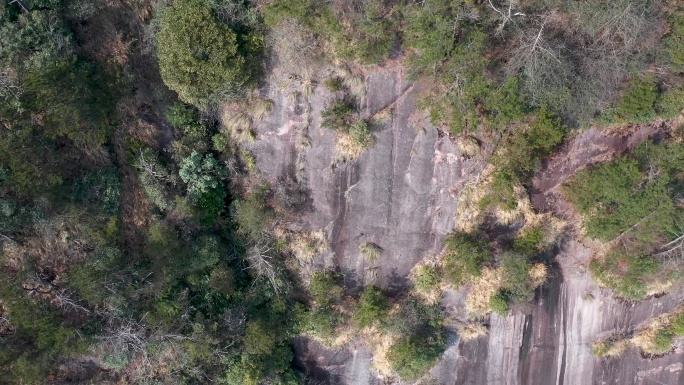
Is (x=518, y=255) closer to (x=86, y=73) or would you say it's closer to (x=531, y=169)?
(x=531, y=169)

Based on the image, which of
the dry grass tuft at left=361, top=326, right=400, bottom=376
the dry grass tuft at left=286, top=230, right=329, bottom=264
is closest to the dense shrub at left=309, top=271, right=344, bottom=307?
the dry grass tuft at left=286, top=230, right=329, bottom=264

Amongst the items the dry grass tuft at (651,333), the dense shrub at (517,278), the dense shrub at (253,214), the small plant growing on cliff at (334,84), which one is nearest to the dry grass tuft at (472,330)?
the dense shrub at (517,278)

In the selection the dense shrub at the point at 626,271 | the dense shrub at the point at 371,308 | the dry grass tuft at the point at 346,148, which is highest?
the dry grass tuft at the point at 346,148

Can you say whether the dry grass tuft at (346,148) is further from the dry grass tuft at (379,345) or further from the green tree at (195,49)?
the dry grass tuft at (379,345)

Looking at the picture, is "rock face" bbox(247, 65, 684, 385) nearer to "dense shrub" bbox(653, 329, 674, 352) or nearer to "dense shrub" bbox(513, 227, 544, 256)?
"dense shrub" bbox(653, 329, 674, 352)

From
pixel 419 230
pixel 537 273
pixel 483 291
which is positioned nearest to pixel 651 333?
pixel 537 273

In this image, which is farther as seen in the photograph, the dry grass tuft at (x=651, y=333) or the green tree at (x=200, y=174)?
the dry grass tuft at (x=651, y=333)

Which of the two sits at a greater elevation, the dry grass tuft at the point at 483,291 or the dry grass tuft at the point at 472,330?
the dry grass tuft at the point at 483,291
